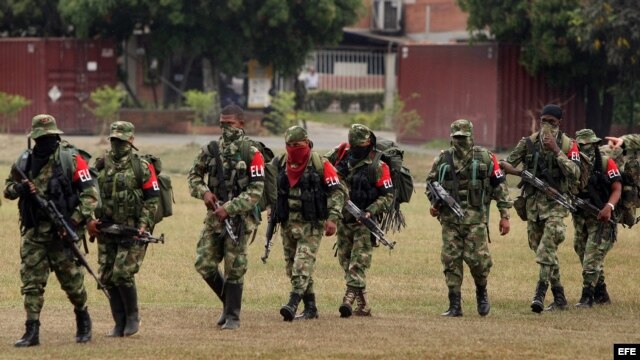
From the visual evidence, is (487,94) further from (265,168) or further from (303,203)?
(265,168)

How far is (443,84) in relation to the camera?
37.3m

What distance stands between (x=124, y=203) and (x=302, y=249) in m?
1.93

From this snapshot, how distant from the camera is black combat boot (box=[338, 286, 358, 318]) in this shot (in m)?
13.6

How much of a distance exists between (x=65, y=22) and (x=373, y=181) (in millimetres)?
28962

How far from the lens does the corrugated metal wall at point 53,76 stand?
4022cm

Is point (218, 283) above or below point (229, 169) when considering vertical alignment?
below

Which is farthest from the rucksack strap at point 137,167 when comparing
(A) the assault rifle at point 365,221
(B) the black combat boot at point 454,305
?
(B) the black combat boot at point 454,305

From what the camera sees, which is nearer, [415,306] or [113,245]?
[113,245]

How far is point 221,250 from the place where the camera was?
41.9 feet

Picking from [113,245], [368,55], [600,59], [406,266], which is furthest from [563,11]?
[368,55]

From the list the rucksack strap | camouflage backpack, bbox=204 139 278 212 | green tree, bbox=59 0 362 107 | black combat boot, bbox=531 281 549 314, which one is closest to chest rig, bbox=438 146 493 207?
black combat boot, bbox=531 281 549 314

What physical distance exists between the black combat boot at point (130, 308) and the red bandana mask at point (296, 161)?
6.43 ft

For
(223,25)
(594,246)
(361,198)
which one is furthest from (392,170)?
A: (223,25)

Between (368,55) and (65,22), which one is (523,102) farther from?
(368,55)
